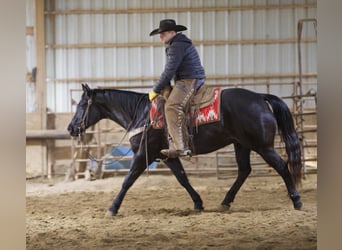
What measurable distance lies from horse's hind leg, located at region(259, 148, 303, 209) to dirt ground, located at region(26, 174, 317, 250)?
98 millimetres

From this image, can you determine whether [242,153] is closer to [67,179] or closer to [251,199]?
[251,199]

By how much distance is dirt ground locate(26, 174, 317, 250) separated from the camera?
3725 mm

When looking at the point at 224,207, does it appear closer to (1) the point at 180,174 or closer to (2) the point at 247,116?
(1) the point at 180,174

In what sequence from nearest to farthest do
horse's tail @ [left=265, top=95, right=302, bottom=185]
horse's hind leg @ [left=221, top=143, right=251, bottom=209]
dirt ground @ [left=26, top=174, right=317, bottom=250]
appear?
dirt ground @ [left=26, top=174, right=317, bottom=250] < horse's tail @ [left=265, top=95, right=302, bottom=185] < horse's hind leg @ [left=221, top=143, right=251, bottom=209]

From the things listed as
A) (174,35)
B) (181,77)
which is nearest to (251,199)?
(181,77)

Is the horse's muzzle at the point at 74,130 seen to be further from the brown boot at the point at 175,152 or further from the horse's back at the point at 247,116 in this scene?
the horse's back at the point at 247,116

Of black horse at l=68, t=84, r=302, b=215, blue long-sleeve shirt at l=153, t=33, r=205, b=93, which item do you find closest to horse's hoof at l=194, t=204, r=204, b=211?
black horse at l=68, t=84, r=302, b=215

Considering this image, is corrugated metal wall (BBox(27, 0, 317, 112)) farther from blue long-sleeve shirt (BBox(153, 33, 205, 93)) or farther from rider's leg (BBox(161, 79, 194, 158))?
rider's leg (BBox(161, 79, 194, 158))

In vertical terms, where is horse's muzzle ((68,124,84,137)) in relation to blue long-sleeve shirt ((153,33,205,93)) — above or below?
below

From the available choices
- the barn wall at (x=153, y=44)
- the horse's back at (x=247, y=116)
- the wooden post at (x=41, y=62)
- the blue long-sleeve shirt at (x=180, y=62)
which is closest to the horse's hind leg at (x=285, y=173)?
the horse's back at (x=247, y=116)

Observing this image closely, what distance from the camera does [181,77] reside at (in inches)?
171

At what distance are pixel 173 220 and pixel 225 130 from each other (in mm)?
922

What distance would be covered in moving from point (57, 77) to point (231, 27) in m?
2.79

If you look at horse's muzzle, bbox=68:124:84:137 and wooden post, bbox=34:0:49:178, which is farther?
wooden post, bbox=34:0:49:178
